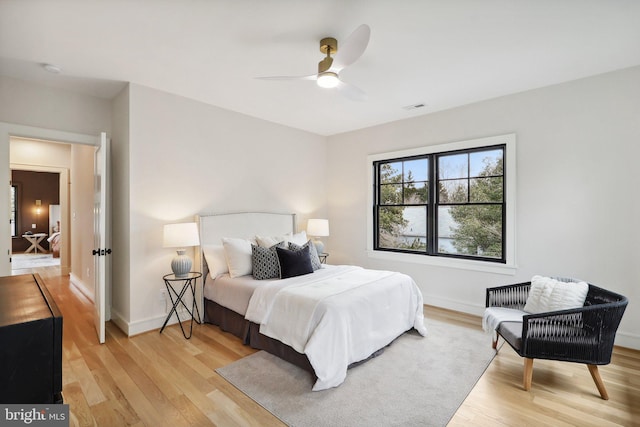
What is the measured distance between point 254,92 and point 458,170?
2.92m

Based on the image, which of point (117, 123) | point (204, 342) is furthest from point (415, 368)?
point (117, 123)

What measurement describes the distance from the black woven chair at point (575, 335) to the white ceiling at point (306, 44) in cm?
214

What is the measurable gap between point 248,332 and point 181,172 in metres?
2.10

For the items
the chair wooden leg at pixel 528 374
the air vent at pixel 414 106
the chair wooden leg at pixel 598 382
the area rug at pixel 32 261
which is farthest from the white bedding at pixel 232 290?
the area rug at pixel 32 261

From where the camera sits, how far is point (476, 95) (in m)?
3.74

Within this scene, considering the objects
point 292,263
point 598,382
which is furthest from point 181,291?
point 598,382

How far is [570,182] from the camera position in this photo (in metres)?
3.35

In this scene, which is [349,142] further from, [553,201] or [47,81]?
[47,81]

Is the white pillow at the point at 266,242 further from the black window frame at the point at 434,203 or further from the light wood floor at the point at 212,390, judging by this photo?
the black window frame at the point at 434,203

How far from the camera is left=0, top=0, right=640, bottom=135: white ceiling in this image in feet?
7.00

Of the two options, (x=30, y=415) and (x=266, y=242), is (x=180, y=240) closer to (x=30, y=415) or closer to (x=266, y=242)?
(x=266, y=242)

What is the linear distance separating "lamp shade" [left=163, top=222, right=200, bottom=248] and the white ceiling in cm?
160

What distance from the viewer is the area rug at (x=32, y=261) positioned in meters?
7.32

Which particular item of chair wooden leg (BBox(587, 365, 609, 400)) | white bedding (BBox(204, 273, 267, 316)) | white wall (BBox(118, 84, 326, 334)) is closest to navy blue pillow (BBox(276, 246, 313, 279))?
white bedding (BBox(204, 273, 267, 316))
